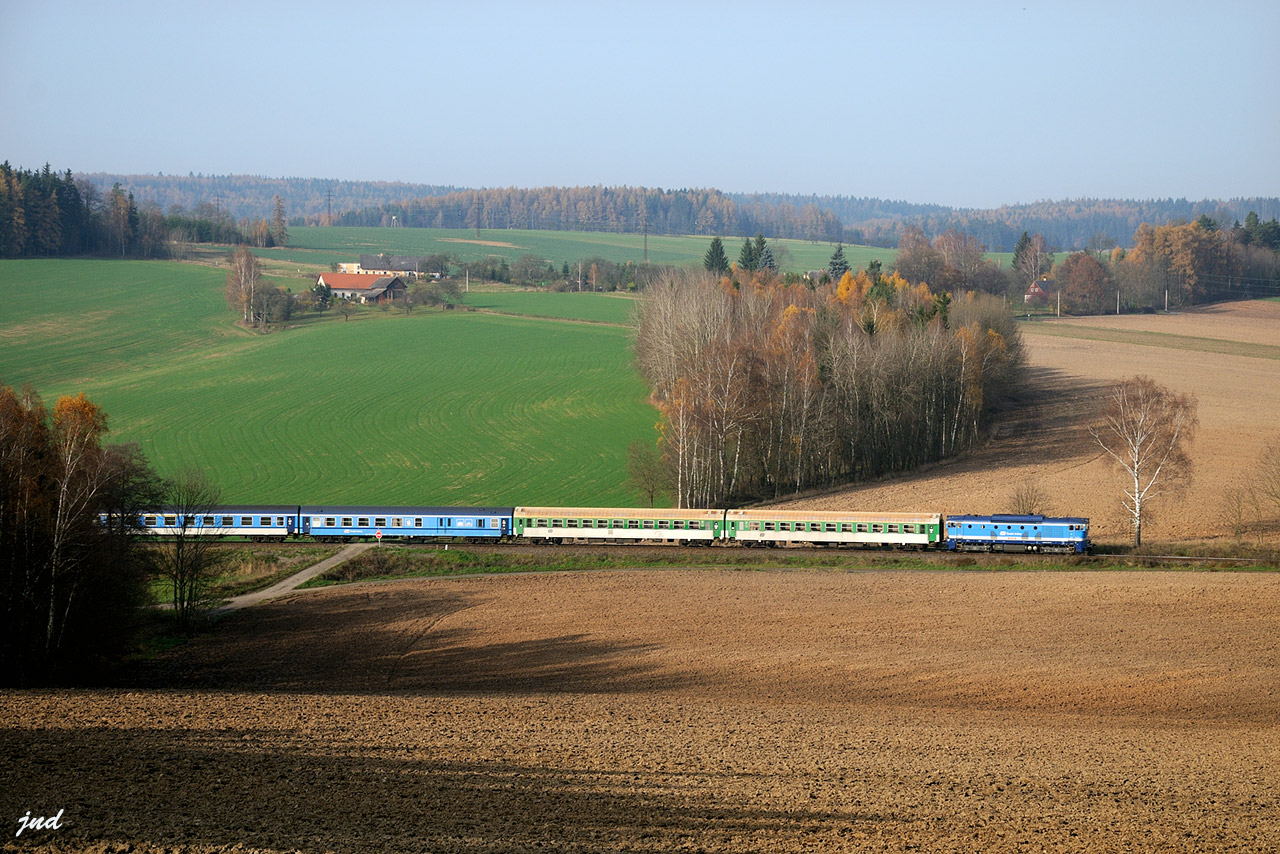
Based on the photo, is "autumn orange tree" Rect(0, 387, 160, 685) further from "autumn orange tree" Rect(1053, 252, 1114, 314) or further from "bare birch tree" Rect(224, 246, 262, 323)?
"autumn orange tree" Rect(1053, 252, 1114, 314)

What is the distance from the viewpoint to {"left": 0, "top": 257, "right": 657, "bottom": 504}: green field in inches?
2319

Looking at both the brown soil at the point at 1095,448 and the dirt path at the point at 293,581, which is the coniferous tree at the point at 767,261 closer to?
the brown soil at the point at 1095,448

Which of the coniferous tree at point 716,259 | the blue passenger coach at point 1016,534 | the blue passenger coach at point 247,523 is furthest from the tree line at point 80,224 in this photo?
the blue passenger coach at point 1016,534

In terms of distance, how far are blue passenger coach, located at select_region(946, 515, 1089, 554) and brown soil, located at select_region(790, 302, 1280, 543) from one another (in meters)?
3.82

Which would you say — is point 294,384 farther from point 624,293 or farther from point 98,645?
point 624,293

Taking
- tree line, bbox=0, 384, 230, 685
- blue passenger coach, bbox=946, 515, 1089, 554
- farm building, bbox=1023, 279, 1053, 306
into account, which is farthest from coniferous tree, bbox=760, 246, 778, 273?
tree line, bbox=0, 384, 230, 685

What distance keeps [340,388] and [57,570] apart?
189ft

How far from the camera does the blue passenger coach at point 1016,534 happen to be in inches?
1677

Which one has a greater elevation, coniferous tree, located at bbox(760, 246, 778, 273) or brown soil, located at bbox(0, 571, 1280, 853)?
coniferous tree, located at bbox(760, 246, 778, 273)

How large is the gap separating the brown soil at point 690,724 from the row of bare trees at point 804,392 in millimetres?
18209

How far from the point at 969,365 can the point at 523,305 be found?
74679 mm

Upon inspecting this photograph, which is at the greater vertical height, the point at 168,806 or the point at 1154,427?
the point at 1154,427

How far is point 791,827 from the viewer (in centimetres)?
1570

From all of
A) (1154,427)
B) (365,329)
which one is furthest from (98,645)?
(365,329)
